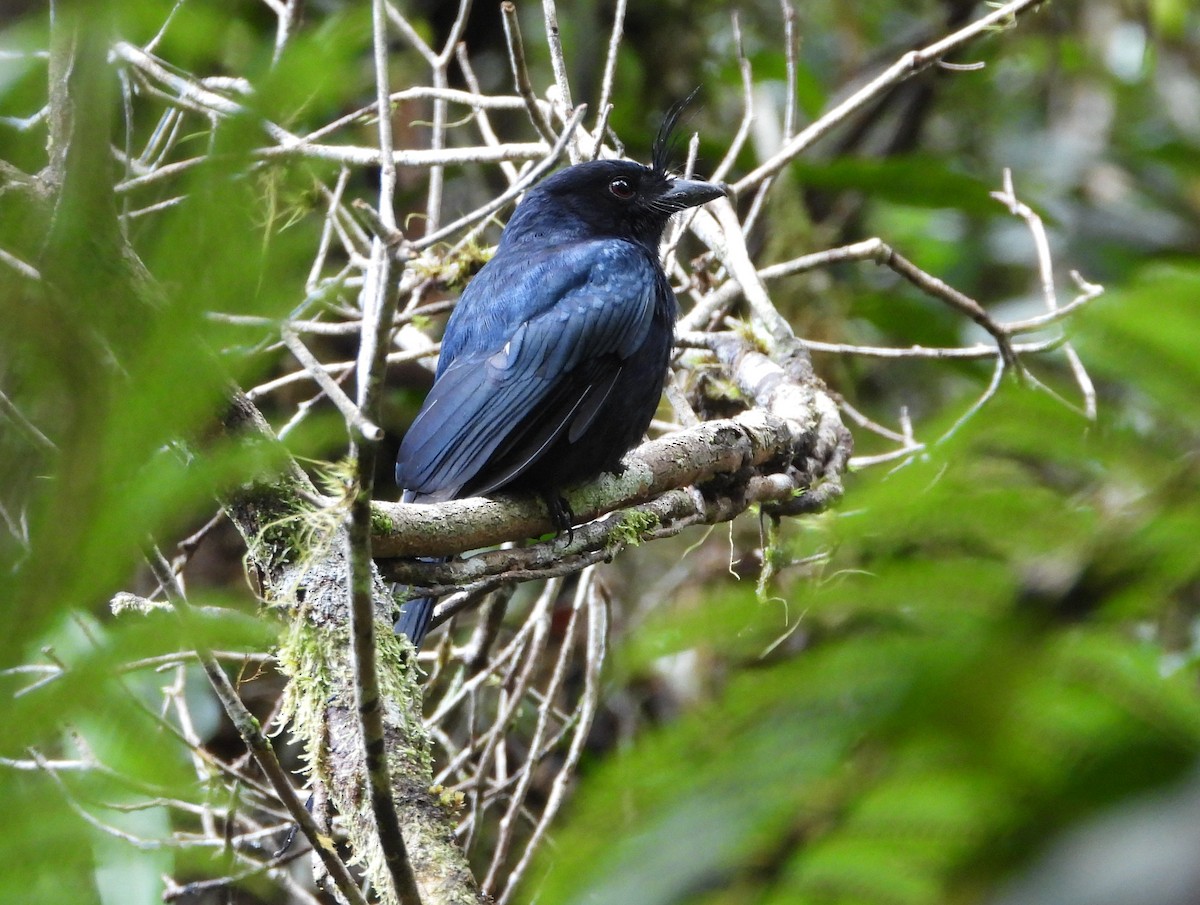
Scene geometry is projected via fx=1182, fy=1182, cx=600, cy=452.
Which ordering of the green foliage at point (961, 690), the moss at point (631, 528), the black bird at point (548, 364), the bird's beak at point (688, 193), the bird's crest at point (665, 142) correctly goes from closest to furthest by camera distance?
1. the green foliage at point (961, 690)
2. the moss at point (631, 528)
3. the black bird at point (548, 364)
4. the bird's beak at point (688, 193)
5. the bird's crest at point (665, 142)

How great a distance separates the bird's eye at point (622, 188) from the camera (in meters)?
4.36

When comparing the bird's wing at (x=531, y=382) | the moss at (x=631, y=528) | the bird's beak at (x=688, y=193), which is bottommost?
the moss at (x=631, y=528)

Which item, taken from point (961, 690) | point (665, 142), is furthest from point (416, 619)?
point (961, 690)

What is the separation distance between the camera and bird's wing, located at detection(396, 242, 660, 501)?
343 centimetres

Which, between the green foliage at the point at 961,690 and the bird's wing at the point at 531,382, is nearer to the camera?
the green foliage at the point at 961,690

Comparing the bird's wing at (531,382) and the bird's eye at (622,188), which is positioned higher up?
the bird's eye at (622,188)

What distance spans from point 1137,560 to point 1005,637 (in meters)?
0.08

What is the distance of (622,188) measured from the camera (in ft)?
14.4

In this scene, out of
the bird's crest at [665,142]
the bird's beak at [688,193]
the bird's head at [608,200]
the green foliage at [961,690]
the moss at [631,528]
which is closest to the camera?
the green foliage at [961,690]

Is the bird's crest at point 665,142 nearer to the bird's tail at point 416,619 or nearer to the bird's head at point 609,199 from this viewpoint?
the bird's head at point 609,199

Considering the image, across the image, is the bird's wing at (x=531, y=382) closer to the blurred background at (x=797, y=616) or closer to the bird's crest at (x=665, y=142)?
the bird's crest at (x=665, y=142)

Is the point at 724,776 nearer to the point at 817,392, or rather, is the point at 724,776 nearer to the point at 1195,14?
the point at 817,392

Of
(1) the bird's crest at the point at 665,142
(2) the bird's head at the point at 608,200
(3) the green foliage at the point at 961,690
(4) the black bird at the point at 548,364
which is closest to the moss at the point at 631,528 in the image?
(4) the black bird at the point at 548,364

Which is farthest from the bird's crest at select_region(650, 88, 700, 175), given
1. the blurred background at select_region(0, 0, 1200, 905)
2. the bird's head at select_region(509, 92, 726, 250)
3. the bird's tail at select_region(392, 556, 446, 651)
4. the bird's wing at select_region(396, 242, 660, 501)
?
the blurred background at select_region(0, 0, 1200, 905)
